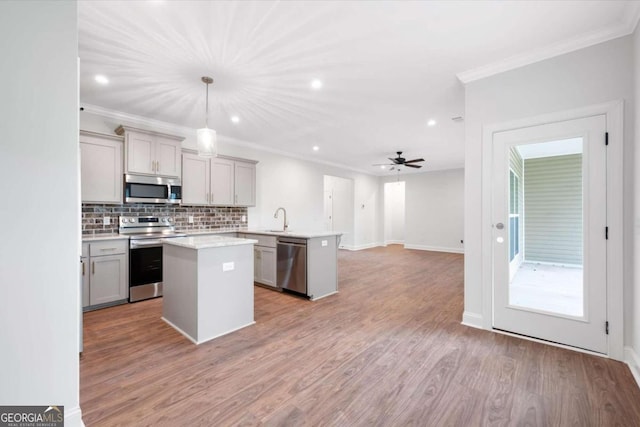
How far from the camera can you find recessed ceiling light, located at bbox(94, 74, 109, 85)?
302 centimetres

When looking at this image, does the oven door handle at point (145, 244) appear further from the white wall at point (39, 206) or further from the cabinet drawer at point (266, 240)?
the white wall at point (39, 206)

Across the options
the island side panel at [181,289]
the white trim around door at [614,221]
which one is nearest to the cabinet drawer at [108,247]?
the island side panel at [181,289]

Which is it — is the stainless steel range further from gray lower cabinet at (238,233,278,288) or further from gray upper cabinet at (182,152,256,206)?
gray lower cabinet at (238,233,278,288)

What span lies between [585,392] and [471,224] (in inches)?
61.1

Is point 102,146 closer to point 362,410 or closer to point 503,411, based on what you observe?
point 362,410

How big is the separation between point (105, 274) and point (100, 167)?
1439mm

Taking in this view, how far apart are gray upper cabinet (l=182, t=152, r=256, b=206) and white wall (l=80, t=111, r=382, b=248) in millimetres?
426

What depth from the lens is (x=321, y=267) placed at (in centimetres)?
406

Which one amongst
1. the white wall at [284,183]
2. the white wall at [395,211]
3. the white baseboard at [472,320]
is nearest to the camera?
the white baseboard at [472,320]

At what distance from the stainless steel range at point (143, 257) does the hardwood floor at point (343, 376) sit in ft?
1.85

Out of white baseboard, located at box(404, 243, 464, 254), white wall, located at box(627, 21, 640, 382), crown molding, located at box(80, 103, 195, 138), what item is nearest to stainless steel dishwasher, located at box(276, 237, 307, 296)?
crown molding, located at box(80, 103, 195, 138)

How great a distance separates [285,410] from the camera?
5.63 ft

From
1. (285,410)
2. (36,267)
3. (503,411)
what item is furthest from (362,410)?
(36,267)

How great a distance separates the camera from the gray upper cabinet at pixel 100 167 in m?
3.58
